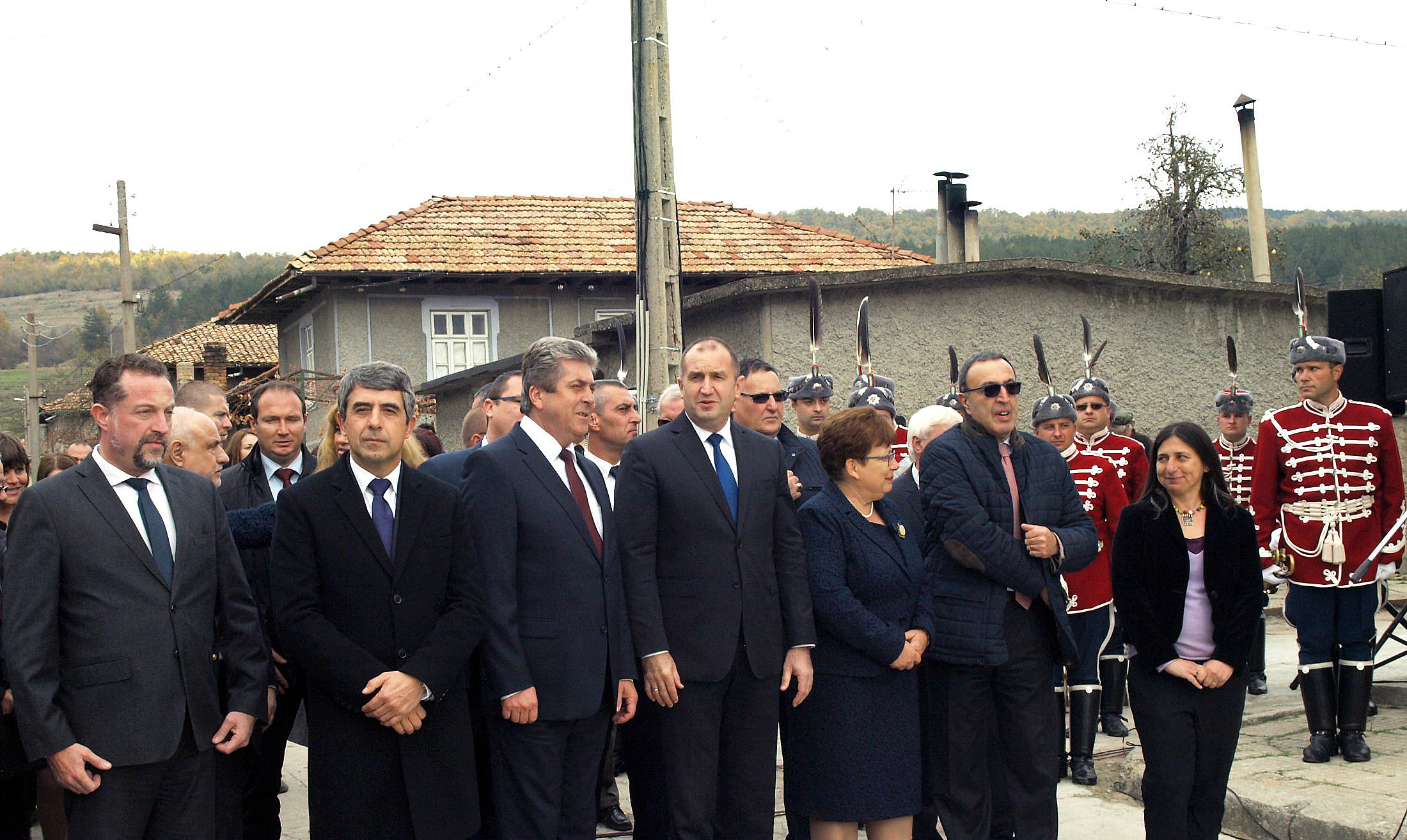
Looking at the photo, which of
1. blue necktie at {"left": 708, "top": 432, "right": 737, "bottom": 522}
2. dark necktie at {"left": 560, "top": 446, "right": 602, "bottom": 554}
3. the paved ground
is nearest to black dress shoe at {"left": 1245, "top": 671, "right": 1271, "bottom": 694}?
the paved ground

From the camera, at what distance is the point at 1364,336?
825 cm

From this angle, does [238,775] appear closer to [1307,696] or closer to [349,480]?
[349,480]

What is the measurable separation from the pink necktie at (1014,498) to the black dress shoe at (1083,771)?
1957mm

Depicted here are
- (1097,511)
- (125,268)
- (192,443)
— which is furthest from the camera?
(125,268)

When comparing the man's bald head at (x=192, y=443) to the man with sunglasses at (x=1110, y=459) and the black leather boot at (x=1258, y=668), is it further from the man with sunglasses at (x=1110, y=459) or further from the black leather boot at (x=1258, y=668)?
the black leather boot at (x=1258, y=668)

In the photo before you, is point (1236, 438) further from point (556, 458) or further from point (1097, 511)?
point (556, 458)

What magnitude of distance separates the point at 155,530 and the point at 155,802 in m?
0.91

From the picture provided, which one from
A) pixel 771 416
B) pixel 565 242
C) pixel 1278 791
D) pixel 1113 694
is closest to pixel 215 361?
pixel 565 242

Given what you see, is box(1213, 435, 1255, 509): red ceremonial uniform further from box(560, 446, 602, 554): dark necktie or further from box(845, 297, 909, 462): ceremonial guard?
box(560, 446, 602, 554): dark necktie

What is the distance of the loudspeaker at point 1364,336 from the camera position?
821 centimetres

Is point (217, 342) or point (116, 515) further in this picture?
point (217, 342)

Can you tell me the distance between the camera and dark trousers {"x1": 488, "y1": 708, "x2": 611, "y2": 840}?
4.32 m

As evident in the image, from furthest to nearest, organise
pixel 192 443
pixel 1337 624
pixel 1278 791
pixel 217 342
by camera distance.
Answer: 1. pixel 217 342
2. pixel 1337 624
3. pixel 1278 791
4. pixel 192 443

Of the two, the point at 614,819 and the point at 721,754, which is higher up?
the point at 721,754
